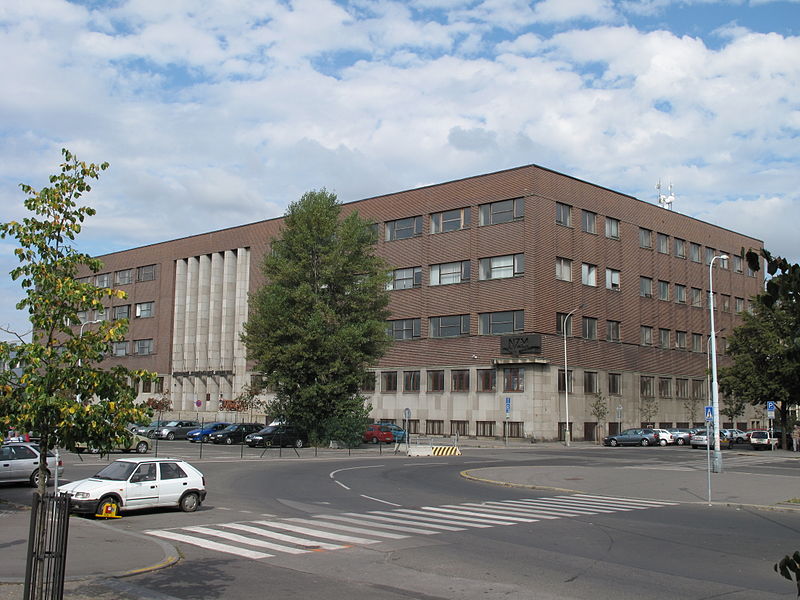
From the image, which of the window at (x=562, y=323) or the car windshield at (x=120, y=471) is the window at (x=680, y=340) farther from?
the car windshield at (x=120, y=471)

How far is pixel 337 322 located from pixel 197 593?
139 ft

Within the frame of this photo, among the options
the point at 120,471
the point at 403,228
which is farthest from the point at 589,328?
the point at 120,471

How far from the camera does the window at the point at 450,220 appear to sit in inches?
2717

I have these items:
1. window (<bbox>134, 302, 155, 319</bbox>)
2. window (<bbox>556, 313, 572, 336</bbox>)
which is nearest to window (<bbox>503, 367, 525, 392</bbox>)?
window (<bbox>556, 313, 572, 336</bbox>)

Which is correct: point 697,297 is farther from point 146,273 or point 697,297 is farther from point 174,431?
point 146,273

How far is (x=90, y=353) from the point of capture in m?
8.99

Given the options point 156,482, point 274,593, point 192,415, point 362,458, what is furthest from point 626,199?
point 274,593

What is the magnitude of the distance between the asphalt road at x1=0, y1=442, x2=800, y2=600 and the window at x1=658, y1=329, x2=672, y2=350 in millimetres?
50580

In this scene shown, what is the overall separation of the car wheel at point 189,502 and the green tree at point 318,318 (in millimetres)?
30645

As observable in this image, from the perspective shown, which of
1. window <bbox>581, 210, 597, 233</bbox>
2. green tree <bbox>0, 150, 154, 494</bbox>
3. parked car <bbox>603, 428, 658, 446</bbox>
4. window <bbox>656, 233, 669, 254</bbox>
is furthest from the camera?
window <bbox>656, 233, 669, 254</bbox>

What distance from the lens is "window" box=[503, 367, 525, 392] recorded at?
63.2m

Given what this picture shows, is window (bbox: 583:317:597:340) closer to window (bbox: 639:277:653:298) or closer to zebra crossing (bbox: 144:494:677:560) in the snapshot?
window (bbox: 639:277:653:298)

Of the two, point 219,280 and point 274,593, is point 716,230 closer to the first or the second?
point 219,280

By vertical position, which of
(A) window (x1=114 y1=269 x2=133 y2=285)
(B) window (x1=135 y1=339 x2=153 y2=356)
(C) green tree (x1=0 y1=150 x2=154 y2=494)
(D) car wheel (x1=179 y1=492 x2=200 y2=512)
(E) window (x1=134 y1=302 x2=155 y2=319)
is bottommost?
(D) car wheel (x1=179 y1=492 x2=200 y2=512)
